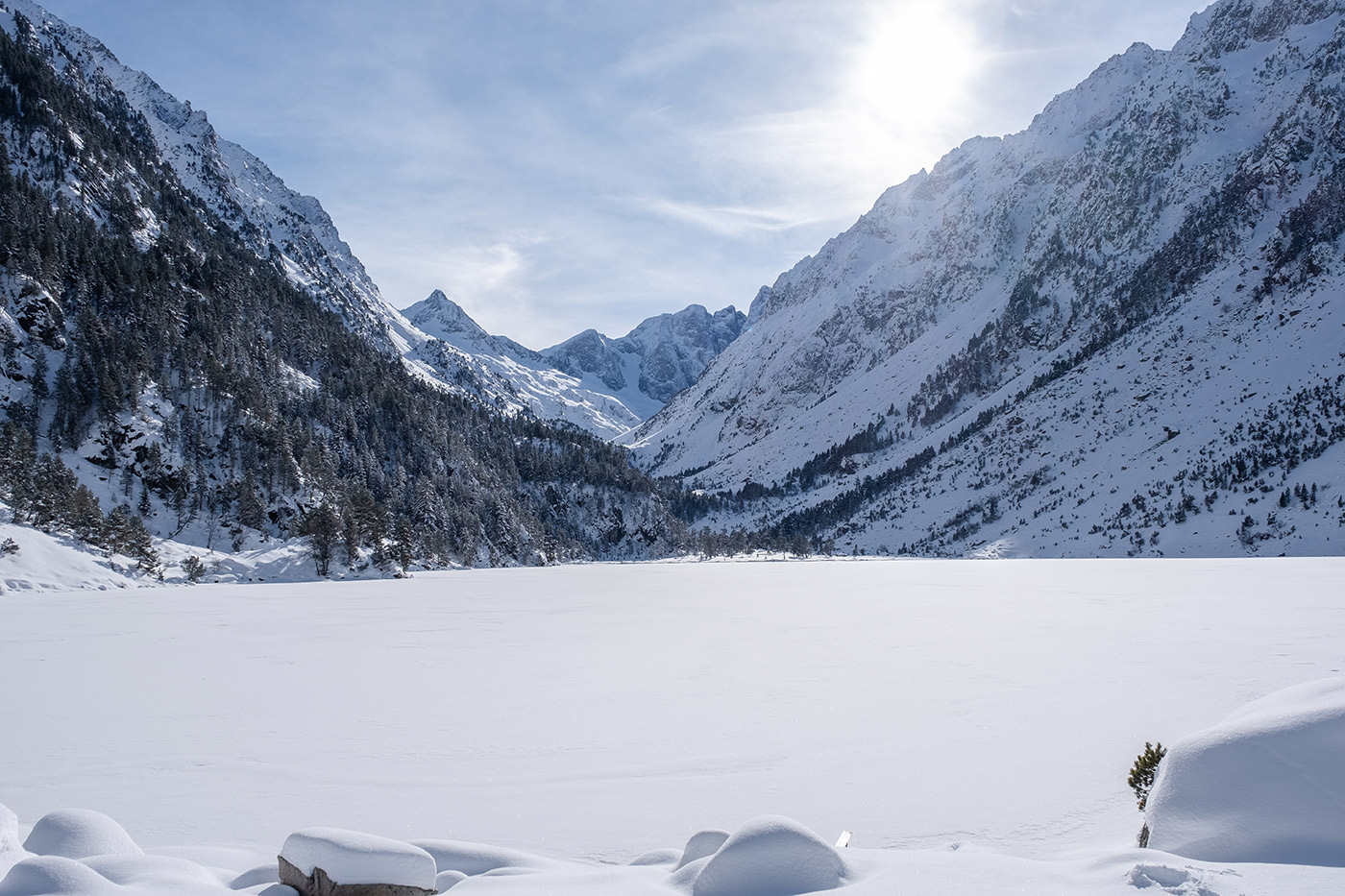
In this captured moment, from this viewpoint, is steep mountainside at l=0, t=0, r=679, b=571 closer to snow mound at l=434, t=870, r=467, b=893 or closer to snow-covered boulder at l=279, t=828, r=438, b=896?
snow-covered boulder at l=279, t=828, r=438, b=896

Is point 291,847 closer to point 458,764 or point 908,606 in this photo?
point 458,764

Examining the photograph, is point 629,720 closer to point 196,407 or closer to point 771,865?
point 771,865

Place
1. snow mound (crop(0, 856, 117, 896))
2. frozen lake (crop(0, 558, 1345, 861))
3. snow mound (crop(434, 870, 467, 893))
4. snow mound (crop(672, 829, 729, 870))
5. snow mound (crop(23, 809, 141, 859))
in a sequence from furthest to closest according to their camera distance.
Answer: frozen lake (crop(0, 558, 1345, 861)) < snow mound (crop(672, 829, 729, 870)) < snow mound (crop(23, 809, 141, 859)) < snow mound (crop(434, 870, 467, 893)) < snow mound (crop(0, 856, 117, 896))

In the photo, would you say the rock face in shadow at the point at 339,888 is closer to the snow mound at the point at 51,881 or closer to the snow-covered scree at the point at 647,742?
the snow-covered scree at the point at 647,742

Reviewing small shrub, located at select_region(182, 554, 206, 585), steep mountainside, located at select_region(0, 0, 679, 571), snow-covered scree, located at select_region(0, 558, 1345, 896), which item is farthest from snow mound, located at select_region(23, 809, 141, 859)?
small shrub, located at select_region(182, 554, 206, 585)

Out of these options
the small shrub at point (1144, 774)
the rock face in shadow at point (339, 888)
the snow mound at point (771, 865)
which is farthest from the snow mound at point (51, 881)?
the small shrub at point (1144, 774)

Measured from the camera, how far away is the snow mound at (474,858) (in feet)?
22.9

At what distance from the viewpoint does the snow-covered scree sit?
679cm

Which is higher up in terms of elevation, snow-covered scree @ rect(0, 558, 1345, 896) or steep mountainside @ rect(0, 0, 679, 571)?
steep mountainside @ rect(0, 0, 679, 571)

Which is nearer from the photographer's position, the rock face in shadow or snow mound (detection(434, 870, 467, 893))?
the rock face in shadow

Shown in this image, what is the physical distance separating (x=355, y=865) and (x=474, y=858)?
1.46 meters

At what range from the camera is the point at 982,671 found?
17812 mm

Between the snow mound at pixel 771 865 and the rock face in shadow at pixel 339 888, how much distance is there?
8.35ft

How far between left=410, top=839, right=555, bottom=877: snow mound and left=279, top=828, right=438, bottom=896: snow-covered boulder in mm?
876
